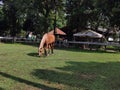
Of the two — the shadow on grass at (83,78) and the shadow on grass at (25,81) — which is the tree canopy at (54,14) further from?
the shadow on grass at (25,81)

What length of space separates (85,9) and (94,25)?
6.08m

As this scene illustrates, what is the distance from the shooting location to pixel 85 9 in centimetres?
4506

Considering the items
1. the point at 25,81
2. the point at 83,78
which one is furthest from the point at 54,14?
the point at 25,81

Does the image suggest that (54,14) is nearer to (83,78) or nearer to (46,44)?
(46,44)

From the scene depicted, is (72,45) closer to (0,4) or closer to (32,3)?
(32,3)

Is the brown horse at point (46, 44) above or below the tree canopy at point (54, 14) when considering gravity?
below

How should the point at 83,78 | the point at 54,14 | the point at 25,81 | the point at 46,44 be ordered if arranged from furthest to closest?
the point at 54,14 → the point at 46,44 → the point at 83,78 → the point at 25,81

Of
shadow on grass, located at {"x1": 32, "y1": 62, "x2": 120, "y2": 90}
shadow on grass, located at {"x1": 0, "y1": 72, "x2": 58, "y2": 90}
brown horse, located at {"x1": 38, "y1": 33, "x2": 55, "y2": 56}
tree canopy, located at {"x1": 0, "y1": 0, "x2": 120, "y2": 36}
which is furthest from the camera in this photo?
tree canopy, located at {"x1": 0, "y1": 0, "x2": 120, "y2": 36}

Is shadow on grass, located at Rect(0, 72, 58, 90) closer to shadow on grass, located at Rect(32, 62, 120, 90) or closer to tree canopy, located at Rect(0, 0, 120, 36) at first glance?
shadow on grass, located at Rect(32, 62, 120, 90)

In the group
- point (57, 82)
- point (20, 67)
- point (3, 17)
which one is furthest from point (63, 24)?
point (57, 82)

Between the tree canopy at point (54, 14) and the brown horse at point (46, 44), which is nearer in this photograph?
the brown horse at point (46, 44)

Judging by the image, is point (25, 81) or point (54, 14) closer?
point (25, 81)

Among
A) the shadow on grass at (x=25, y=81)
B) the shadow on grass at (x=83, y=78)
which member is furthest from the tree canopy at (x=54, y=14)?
the shadow on grass at (x=25, y=81)

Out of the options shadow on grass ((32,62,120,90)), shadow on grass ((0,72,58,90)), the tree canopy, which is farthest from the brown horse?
the tree canopy
